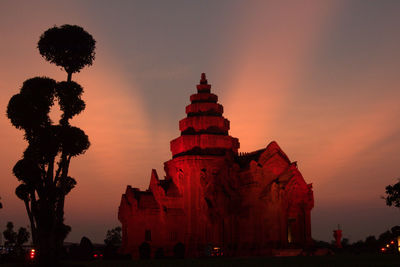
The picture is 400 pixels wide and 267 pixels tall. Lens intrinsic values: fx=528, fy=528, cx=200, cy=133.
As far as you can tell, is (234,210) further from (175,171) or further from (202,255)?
(175,171)

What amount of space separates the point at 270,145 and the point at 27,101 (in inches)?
1000

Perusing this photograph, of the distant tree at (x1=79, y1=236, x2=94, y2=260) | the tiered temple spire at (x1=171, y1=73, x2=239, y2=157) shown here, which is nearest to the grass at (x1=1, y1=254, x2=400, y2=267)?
the distant tree at (x1=79, y1=236, x2=94, y2=260)

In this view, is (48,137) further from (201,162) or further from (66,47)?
(201,162)

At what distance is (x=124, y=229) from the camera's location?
5788cm

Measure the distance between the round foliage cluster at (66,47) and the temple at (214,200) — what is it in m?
20.6

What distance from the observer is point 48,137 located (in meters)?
34.0

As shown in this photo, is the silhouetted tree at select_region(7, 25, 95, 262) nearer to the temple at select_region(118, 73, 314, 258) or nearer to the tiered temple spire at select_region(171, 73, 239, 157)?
the temple at select_region(118, 73, 314, 258)

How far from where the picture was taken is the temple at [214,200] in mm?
49562

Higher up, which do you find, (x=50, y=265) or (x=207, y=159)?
(x=207, y=159)

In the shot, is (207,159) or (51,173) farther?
(207,159)

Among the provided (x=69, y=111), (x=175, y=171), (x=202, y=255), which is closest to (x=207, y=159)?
(x=175, y=171)

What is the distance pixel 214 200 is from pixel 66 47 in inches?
919

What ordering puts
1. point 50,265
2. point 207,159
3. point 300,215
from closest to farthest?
point 50,265 → point 300,215 → point 207,159

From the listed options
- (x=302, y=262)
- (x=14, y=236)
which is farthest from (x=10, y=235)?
(x=302, y=262)
